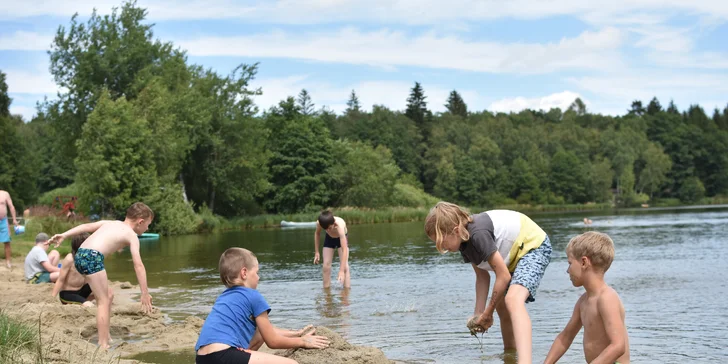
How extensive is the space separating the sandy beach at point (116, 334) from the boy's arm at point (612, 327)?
93.7 inches

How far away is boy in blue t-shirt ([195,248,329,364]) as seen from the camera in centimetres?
588

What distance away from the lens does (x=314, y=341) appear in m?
6.76

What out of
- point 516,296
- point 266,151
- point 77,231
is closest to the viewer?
point 516,296

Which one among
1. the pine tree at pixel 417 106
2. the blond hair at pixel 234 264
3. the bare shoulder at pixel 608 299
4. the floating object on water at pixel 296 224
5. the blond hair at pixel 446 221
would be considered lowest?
the floating object on water at pixel 296 224

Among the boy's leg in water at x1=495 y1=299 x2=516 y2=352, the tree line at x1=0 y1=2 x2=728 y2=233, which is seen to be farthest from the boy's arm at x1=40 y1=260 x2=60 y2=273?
the tree line at x1=0 y1=2 x2=728 y2=233

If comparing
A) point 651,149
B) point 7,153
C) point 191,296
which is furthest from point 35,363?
point 651,149

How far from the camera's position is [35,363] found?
20.5 ft

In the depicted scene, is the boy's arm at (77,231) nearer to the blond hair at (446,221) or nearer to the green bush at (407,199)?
the blond hair at (446,221)

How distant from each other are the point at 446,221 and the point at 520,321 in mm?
1055

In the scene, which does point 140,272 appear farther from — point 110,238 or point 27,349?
point 27,349

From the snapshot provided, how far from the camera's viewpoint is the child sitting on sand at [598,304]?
5680 millimetres

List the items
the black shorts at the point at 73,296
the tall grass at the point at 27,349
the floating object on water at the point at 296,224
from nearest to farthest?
the tall grass at the point at 27,349 → the black shorts at the point at 73,296 → the floating object on water at the point at 296,224

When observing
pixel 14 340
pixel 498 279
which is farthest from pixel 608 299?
pixel 14 340

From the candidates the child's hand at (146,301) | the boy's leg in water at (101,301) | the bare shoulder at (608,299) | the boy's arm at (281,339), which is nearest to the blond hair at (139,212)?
the boy's leg in water at (101,301)
